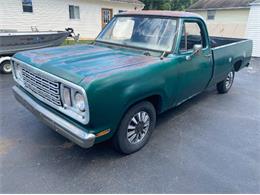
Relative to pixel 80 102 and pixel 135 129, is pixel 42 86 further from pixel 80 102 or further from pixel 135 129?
pixel 135 129

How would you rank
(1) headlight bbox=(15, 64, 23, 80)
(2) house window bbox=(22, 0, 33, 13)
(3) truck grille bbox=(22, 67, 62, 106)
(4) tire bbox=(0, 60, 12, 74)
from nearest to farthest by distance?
1. (3) truck grille bbox=(22, 67, 62, 106)
2. (1) headlight bbox=(15, 64, 23, 80)
3. (4) tire bbox=(0, 60, 12, 74)
4. (2) house window bbox=(22, 0, 33, 13)

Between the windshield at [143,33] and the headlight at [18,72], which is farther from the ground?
the windshield at [143,33]

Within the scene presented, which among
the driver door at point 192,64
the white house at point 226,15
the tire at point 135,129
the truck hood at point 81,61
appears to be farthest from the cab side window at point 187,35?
the white house at point 226,15

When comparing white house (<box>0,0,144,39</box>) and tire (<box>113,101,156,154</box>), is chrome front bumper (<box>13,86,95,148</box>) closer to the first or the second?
tire (<box>113,101,156,154</box>)

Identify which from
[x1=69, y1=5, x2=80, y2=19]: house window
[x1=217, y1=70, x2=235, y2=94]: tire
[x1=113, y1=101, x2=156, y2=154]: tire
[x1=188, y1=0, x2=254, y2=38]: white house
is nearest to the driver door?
[x1=113, y1=101, x2=156, y2=154]: tire

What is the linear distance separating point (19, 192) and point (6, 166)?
1.87 feet

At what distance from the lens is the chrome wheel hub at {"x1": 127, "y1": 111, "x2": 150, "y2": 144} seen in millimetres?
3029

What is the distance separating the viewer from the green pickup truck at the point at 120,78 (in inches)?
94.7

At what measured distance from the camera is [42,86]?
9.21 ft

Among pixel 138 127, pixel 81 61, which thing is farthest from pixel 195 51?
pixel 81 61

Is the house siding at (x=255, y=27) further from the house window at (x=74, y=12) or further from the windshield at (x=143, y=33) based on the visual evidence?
the windshield at (x=143, y=33)

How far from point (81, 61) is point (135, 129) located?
4.06 feet

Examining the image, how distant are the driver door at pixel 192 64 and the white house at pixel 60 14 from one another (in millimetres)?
11772

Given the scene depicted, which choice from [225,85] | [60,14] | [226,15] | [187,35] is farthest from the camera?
[226,15]
